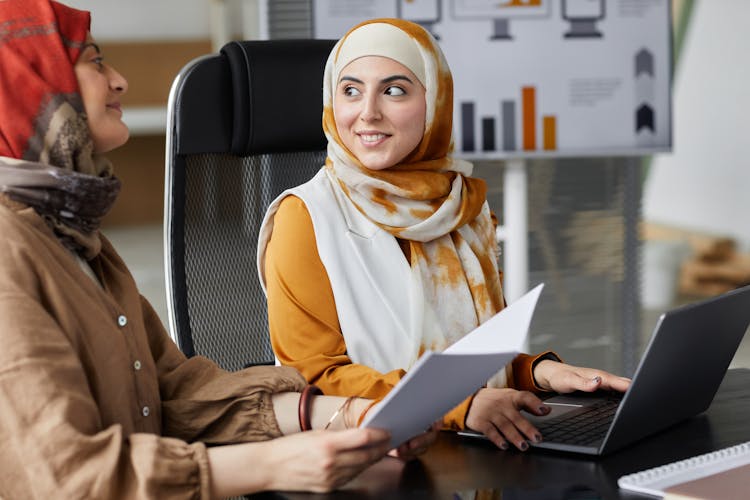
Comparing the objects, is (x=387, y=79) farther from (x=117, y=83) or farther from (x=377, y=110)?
(x=117, y=83)

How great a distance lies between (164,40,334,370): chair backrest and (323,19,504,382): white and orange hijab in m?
0.19

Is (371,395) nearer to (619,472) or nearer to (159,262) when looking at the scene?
(619,472)

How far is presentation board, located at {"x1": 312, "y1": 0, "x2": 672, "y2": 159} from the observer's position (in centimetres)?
299

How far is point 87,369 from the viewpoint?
108cm

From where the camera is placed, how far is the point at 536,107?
3049 millimetres

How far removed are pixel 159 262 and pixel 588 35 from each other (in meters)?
4.44

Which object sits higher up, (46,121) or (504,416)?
(46,121)

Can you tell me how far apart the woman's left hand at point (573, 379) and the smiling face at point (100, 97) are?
682 mm

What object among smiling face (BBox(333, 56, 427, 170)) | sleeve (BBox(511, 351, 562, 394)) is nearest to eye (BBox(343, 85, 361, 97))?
smiling face (BBox(333, 56, 427, 170))

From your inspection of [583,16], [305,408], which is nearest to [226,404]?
[305,408]

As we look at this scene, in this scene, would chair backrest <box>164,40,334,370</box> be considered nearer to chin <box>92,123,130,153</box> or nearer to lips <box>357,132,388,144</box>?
lips <box>357,132,388,144</box>

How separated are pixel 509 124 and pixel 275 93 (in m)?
1.33

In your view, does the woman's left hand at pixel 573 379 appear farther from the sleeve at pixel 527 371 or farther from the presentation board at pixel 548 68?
the presentation board at pixel 548 68

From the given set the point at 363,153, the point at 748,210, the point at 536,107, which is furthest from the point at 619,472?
the point at 748,210
